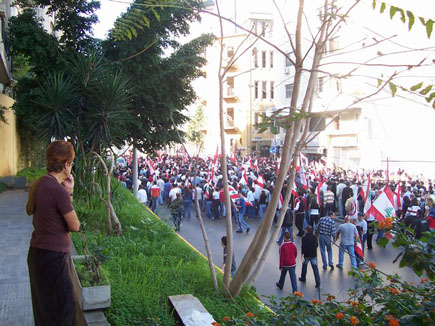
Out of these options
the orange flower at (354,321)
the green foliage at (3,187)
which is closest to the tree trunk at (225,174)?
the orange flower at (354,321)

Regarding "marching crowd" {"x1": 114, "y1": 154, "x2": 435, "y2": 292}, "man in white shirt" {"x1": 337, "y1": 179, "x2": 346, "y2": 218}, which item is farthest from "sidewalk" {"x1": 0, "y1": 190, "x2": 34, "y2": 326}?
"man in white shirt" {"x1": 337, "y1": 179, "x2": 346, "y2": 218}

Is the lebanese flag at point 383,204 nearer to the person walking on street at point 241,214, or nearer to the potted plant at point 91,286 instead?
the person walking on street at point 241,214

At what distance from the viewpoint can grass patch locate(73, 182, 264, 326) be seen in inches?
182

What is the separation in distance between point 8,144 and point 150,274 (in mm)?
13521

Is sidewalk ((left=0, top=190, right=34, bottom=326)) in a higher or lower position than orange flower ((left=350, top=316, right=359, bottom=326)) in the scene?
lower

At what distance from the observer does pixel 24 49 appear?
11.8 meters

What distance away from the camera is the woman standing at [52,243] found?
3.04m

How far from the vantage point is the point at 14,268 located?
6070 mm

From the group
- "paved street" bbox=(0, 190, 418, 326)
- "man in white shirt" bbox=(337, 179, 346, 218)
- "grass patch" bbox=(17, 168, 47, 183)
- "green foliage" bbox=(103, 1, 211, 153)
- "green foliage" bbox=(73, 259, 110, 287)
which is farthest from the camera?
"man in white shirt" bbox=(337, 179, 346, 218)

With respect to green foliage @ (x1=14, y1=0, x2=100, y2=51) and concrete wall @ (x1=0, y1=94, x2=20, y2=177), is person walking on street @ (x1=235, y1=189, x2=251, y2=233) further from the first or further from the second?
concrete wall @ (x1=0, y1=94, x2=20, y2=177)

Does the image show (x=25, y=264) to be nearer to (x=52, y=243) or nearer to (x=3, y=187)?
(x=52, y=243)

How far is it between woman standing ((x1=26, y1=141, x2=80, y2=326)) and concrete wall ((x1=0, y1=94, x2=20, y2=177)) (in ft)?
47.1

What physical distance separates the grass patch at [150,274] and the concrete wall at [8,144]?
28.3 ft

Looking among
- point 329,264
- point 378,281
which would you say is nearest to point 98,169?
point 329,264
